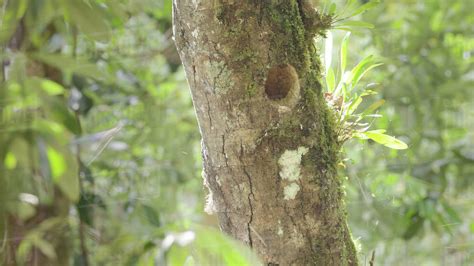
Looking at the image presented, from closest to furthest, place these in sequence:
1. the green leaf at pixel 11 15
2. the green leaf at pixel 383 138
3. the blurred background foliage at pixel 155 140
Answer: the green leaf at pixel 11 15 < the blurred background foliage at pixel 155 140 < the green leaf at pixel 383 138

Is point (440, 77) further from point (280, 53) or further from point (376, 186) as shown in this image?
point (280, 53)

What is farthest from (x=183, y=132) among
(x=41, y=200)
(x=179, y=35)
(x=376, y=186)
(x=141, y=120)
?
(x=179, y=35)

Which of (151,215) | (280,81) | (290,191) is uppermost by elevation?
(280,81)

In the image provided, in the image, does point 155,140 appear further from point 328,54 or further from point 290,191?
point 290,191

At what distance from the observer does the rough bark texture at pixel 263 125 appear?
605 millimetres

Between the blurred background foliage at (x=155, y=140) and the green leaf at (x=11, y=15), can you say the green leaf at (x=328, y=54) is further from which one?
the green leaf at (x=11, y=15)

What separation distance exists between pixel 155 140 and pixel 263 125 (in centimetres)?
91

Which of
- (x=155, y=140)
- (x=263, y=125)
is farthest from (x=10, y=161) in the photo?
(x=155, y=140)

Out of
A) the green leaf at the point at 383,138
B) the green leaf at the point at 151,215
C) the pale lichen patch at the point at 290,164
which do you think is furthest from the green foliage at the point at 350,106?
the green leaf at the point at 151,215

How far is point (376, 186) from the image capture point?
121cm

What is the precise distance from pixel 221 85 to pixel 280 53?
0.07m

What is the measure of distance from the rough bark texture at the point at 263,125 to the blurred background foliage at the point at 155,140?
125mm

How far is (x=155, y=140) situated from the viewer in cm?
149

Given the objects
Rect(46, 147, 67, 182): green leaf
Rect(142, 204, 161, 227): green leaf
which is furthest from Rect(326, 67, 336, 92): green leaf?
Rect(142, 204, 161, 227): green leaf
